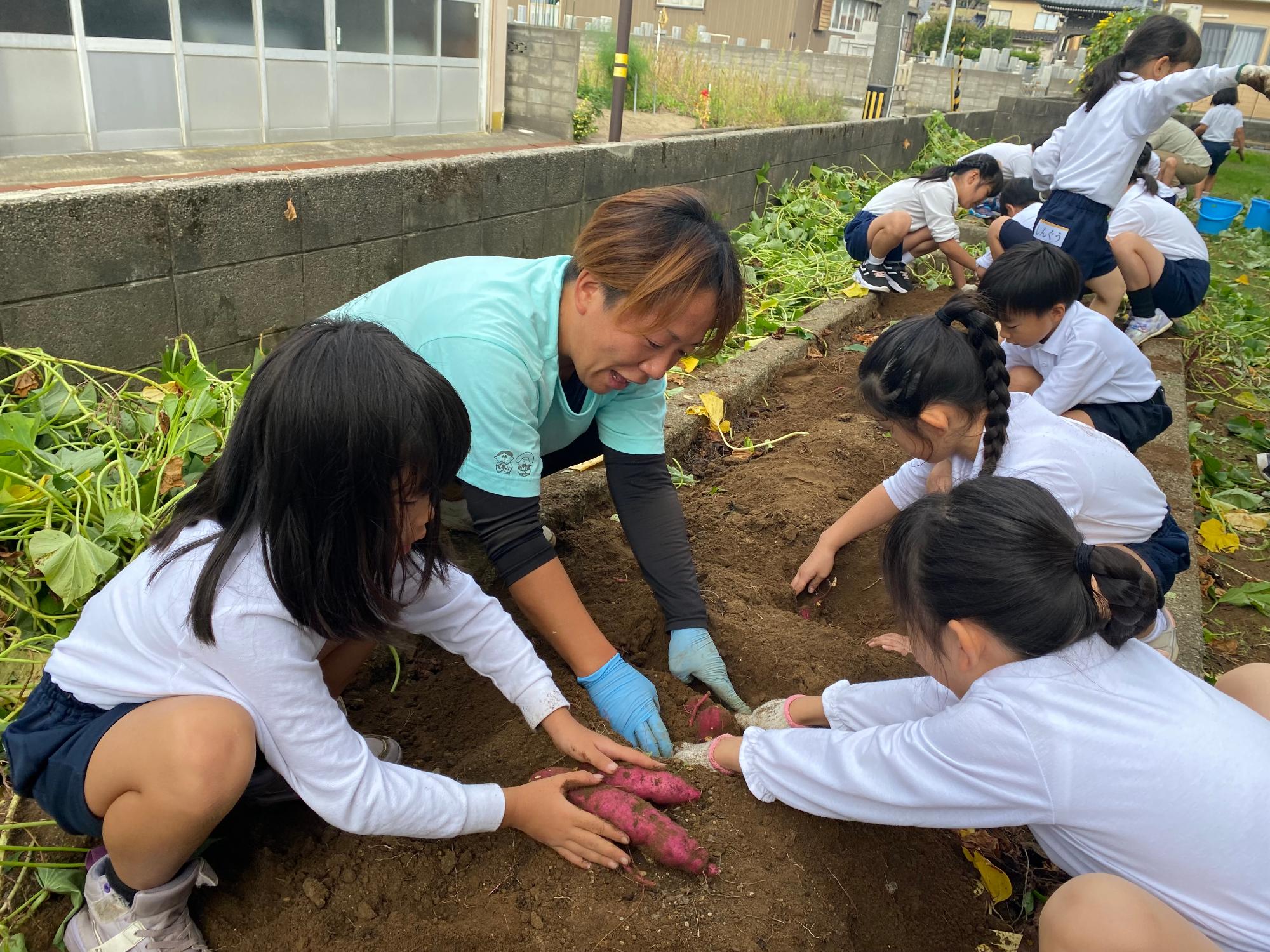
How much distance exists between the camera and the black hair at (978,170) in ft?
16.9

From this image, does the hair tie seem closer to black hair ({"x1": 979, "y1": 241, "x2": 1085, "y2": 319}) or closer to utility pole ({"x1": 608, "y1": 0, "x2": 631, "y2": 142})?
black hair ({"x1": 979, "y1": 241, "x2": 1085, "y2": 319})

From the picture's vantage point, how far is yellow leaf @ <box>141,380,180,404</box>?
2.29 meters

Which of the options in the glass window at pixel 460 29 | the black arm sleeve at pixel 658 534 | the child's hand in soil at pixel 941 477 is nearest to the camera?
the black arm sleeve at pixel 658 534

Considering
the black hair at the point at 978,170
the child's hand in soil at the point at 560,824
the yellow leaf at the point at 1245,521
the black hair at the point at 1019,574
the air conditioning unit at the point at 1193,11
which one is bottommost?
the yellow leaf at the point at 1245,521

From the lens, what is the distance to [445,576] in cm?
147

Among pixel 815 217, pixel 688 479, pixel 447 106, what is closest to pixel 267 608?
pixel 688 479

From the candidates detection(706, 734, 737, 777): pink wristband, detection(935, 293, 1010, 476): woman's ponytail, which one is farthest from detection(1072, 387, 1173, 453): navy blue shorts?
detection(706, 734, 737, 777): pink wristband

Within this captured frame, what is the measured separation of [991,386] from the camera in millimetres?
1977

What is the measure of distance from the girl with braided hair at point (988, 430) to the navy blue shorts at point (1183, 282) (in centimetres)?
276

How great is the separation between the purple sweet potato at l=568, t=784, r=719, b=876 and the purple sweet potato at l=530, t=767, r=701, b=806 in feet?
0.14

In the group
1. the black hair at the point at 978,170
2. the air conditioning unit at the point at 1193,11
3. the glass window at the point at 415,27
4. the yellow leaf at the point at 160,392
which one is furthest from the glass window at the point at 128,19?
the air conditioning unit at the point at 1193,11

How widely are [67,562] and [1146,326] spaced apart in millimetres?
4815

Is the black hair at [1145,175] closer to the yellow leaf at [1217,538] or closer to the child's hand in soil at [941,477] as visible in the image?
the yellow leaf at [1217,538]

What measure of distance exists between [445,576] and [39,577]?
0.87m
